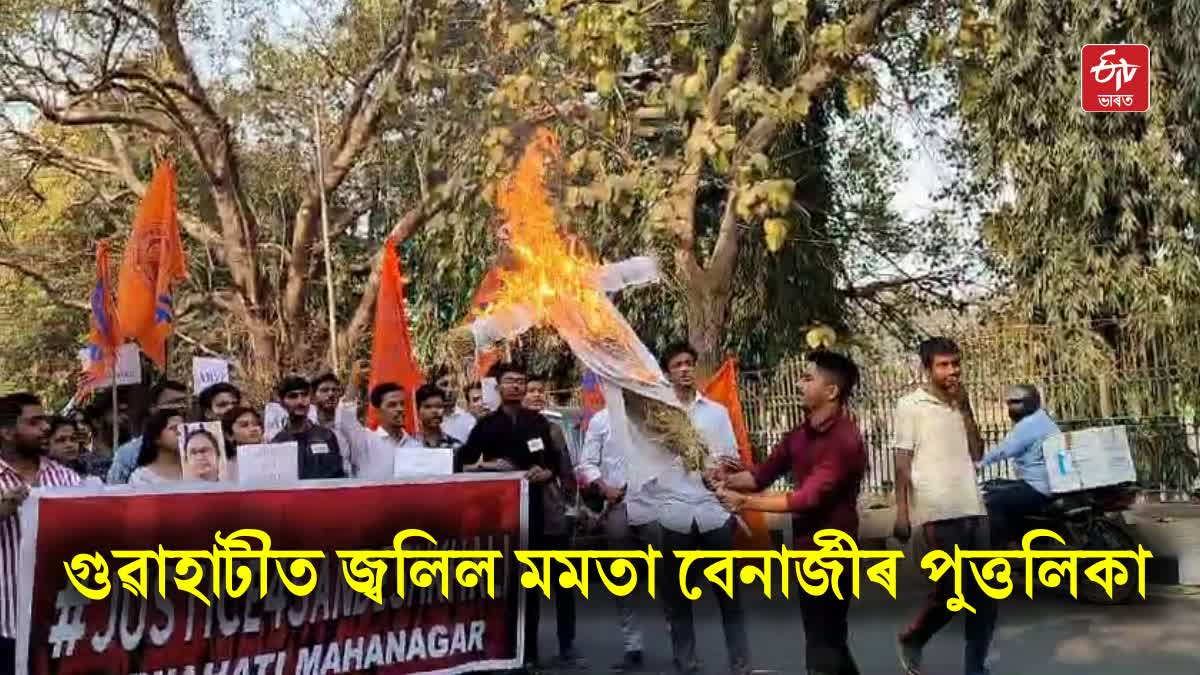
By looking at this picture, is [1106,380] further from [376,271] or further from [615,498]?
[376,271]

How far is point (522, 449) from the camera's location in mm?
7035

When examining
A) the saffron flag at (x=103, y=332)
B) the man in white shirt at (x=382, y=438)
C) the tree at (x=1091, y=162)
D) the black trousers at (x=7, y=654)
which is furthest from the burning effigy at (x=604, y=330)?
the tree at (x=1091, y=162)

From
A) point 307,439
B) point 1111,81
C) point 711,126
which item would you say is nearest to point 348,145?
point 711,126

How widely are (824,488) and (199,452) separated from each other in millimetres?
2563

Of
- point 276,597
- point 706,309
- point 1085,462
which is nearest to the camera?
point 276,597

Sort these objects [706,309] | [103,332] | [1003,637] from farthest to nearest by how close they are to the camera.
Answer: [706,309]
[103,332]
[1003,637]

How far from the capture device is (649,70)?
42.5 feet

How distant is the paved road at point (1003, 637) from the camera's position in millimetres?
7191

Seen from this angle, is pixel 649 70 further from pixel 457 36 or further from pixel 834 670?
pixel 834 670

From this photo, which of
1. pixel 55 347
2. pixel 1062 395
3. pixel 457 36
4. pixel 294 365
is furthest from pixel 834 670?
pixel 55 347

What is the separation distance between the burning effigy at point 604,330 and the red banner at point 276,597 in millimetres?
751

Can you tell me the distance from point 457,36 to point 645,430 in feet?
24.1

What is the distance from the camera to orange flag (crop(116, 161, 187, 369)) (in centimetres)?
1029

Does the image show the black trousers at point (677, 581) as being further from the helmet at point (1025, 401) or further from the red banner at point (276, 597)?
the helmet at point (1025, 401)
